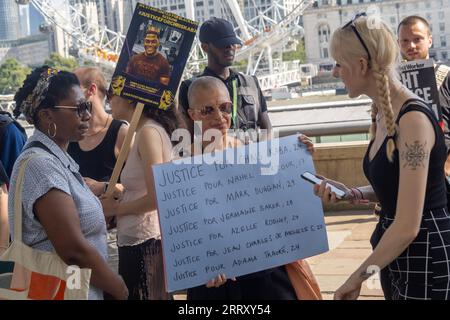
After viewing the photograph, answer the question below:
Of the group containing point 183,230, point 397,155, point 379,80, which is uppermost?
point 379,80

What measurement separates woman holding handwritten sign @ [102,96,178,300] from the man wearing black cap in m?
1.15

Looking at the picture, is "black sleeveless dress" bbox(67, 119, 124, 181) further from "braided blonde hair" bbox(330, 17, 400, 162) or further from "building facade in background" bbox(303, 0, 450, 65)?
"building facade in background" bbox(303, 0, 450, 65)

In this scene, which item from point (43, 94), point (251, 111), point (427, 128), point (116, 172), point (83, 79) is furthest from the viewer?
point (251, 111)

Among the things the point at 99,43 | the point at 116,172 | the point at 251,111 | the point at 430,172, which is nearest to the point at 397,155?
the point at 430,172

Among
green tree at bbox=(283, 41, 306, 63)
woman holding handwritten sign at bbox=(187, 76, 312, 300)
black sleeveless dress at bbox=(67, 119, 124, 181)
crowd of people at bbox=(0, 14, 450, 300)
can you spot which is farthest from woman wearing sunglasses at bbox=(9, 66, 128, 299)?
green tree at bbox=(283, 41, 306, 63)

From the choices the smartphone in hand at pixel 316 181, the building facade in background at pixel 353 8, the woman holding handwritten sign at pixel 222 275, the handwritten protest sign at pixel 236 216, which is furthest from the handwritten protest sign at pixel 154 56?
the building facade in background at pixel 353 8

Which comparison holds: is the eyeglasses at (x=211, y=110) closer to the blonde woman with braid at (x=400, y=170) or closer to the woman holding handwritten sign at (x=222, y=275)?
the woman holding handwritten sign at (x=222, y=275)

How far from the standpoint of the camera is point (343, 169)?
6.95m

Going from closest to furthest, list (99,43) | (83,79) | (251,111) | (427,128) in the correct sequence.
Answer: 1. (427,128)
2. (83,79)
3. (251,111)
4. (99,43)

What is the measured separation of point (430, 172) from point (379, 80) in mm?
281

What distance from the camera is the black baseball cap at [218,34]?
14.4 ft

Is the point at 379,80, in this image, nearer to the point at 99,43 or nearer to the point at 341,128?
the point at 341,128

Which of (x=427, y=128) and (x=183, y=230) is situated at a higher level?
(x=427, y=128)

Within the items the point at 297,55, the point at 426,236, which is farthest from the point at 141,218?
the point at 297,55
